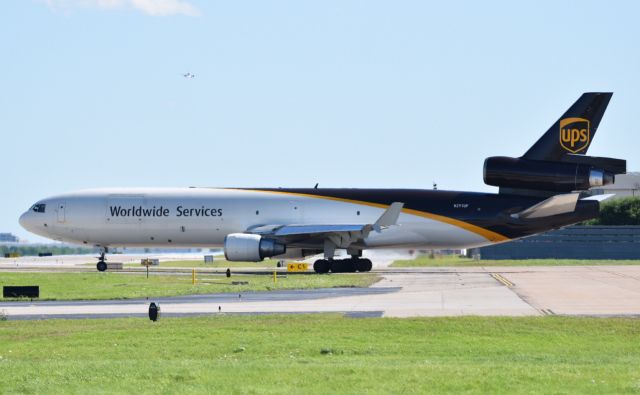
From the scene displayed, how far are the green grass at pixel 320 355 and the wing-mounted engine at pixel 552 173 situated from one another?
27163mm

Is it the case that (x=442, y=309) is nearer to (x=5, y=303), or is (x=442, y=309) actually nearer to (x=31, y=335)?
(x=31, y=335)

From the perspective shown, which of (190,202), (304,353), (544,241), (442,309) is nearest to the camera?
(304,353)

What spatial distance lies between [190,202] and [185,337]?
36.6 metres

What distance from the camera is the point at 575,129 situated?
51125 mm

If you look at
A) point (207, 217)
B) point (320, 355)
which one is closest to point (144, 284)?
point (207, 217)

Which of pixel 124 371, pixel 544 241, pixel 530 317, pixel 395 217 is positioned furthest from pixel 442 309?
pixel 544 241

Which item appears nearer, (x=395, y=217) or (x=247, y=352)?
(x=247, y=352)

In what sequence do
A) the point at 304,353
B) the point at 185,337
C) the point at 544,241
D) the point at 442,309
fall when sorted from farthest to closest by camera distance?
the point at 544,241 → the point at 442,309 → the point at 185,337 → the point at 304,353

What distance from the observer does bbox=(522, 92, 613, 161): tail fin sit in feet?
167

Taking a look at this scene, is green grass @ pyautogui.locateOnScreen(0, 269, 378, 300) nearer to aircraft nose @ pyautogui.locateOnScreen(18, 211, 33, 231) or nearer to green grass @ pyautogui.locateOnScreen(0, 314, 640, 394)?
aircraft nose @ pyautogui.locateOnScreen(18, 211, 33, 231)

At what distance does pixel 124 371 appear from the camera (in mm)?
15336

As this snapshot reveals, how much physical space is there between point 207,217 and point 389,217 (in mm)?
11532

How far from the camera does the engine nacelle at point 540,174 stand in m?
50.5

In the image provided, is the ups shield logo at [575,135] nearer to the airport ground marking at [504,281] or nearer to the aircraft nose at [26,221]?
the airport ground marking at [504,281]
